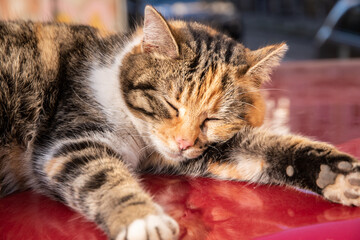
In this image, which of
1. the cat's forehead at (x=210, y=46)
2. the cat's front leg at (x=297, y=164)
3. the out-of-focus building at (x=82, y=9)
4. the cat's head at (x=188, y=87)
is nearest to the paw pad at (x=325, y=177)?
the cat's front leg at (x=297, y=164)

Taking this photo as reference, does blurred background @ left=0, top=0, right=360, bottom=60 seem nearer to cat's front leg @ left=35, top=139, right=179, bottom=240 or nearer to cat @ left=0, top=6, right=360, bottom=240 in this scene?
cat @ left=0, top=6, right=360, bottom=240

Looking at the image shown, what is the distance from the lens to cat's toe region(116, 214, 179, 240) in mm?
773

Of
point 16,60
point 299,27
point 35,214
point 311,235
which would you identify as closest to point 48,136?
point 16,60

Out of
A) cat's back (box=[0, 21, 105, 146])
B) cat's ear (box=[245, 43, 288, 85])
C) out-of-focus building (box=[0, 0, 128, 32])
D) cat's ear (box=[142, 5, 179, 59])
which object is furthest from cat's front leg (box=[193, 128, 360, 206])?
out-of-focus building (box=[0, 0, 128, 32])

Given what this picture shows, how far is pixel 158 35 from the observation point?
49.0 inches

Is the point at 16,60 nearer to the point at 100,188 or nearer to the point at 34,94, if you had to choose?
the point at 34,94

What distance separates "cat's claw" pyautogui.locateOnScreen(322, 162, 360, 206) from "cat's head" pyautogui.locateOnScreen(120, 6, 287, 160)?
365 mm

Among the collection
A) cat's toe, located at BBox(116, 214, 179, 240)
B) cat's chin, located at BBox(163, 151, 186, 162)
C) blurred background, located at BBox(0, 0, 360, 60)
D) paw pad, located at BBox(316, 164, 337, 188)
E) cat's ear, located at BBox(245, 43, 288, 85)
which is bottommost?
blurred background, located at BBox(0, 0, 360, 60)

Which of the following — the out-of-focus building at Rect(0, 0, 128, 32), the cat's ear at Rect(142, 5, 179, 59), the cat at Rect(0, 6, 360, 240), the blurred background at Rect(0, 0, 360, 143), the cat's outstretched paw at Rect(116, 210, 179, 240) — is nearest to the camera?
the cat's outstretched paw at Rect(116, 210, 179, 240)

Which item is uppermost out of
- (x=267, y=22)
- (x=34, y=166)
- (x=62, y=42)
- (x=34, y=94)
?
(x=62, y=42)

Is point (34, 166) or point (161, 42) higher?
point (161, 42)

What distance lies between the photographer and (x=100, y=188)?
0.98 metres

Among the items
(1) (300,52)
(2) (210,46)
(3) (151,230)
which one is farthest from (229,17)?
(3) (151,230)

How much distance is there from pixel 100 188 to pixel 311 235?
19.1 inches
